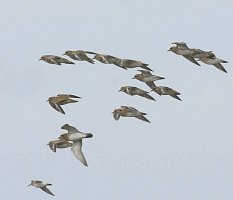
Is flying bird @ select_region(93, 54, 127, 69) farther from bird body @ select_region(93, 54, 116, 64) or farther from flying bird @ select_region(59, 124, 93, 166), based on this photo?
flying bird @ select_region(59, 124, 93, 166)

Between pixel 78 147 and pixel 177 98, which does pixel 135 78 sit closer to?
pixel 177 98

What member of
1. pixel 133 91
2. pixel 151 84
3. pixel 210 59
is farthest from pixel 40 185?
pixel 210 59

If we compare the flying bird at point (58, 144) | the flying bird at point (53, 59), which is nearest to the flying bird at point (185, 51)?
the flying bird at point (53, 59)

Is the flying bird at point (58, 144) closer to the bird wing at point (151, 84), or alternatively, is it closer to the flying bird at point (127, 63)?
the flying bird at point (127, 63)

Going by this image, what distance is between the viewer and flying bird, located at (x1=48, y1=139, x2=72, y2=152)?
110 meters

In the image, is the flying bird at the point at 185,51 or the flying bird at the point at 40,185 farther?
the flying bird at the point at 40,185

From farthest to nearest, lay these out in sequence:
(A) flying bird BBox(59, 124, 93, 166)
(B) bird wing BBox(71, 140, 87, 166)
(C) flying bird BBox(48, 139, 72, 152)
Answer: (C) flying bird BBox(48, 139, 72, 152), (B) bird wing BBox(71, 140, 87, 166), (A) flying bird BBox(59, 124, 93, 166)

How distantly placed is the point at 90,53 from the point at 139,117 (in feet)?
29.1

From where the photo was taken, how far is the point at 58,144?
111438 mm

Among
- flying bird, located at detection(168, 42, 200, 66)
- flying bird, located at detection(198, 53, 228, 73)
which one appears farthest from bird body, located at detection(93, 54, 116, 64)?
flying bird, located at detection(198, 53, 228, 73)

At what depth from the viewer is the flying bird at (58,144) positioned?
109688 millimetres

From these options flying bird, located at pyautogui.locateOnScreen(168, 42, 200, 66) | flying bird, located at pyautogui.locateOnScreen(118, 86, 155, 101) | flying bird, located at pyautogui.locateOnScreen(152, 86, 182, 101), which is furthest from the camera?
flying bird, located at pyautogui.locateOnScreen(168, 42, 200, 66)

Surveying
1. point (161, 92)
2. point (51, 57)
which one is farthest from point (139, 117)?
point (51, 57)

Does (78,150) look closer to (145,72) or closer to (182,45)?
(145,72)
